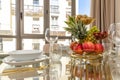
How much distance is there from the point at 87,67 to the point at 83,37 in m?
0.21

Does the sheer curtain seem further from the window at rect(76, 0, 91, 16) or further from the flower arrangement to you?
the flower arrangement

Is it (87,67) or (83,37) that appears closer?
(87,67)

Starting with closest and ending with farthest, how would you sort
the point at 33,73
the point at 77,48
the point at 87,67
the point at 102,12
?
the point at 87,67, the point at 77,48, the point at 33,73, the point at 102,12

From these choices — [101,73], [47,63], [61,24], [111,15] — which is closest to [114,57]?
[47,63]

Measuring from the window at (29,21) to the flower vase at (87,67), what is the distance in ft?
9.95

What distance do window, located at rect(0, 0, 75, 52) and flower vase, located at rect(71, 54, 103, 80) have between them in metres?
3.03

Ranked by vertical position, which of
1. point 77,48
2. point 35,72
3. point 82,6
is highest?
point 82,6

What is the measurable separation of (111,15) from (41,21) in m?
Result: 1.48

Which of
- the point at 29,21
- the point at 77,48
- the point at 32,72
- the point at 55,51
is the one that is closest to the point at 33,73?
the point at 32,72

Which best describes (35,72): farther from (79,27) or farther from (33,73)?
(79,27)

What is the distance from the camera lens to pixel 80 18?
1.12 metres

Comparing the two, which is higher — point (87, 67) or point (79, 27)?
point (79, 27)

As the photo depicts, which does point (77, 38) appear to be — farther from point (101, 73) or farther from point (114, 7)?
point (114, 7)

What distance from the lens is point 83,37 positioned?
110cm
